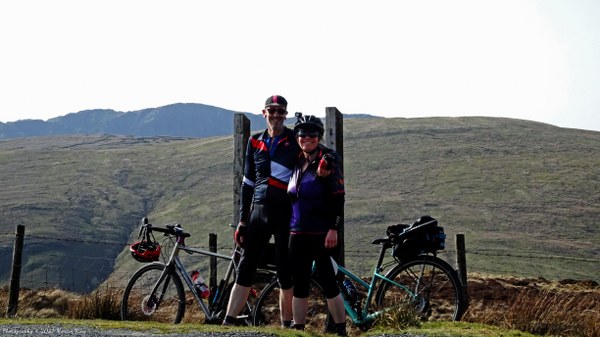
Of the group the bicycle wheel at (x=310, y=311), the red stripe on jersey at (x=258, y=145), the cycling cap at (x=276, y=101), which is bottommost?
the bicycle wheel at (x=310, y=311)

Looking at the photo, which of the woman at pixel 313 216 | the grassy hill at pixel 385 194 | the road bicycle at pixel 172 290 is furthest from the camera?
the grassy hill at pixel 385 194

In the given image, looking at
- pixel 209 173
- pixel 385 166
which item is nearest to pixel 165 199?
pixel 209 173

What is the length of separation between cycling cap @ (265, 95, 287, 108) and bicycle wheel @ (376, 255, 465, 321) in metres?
2.01

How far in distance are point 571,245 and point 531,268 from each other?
6137 millimetres

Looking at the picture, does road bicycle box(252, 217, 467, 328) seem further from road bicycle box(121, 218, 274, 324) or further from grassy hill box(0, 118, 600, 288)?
grassy hill box(0, 118, 600, 288)

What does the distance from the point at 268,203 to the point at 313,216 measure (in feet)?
1.91

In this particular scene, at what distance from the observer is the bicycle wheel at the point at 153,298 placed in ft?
30.2

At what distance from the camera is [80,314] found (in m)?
10.1

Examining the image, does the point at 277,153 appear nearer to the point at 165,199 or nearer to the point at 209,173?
the point at 165,199

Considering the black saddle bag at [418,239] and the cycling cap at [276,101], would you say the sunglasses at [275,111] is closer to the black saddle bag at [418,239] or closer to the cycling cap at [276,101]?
the cycling cap at [276,101]

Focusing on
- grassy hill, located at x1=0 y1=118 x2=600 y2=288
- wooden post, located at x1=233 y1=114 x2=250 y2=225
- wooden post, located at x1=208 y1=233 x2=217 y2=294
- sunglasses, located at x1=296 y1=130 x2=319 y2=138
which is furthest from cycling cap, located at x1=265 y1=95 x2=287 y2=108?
grassy hill, located at x1=0 y1=118 x2=600 y2=288

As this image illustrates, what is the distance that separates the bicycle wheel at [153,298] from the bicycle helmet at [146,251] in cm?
12

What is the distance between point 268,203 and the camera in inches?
307

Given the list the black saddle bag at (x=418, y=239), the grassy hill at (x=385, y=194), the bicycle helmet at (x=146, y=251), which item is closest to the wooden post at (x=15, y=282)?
the bicycle helmet at (x=146, y=251)
